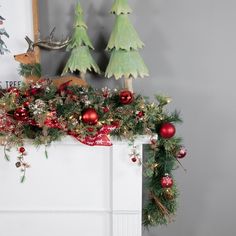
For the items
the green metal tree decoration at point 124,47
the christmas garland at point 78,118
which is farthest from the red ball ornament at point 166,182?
the green metal tree decoration at point 124,47

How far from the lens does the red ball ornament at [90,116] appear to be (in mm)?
1124

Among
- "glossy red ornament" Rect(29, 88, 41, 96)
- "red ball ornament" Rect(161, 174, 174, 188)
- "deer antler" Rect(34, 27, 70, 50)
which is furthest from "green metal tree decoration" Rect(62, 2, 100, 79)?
"red ball ornament" Rect(161, 174, 174, 188)

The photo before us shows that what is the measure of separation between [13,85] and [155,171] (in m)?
0.62

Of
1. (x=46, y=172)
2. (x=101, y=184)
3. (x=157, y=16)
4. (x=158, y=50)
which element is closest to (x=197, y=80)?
(x=158, y=50)

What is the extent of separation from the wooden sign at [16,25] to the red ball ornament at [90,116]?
14.5 inches

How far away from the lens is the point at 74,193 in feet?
4.20

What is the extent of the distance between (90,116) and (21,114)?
0.72ft

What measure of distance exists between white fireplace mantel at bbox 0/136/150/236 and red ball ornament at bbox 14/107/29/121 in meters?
0.14

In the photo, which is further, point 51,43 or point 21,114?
point 51,43

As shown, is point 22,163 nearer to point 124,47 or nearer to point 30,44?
point 30,44

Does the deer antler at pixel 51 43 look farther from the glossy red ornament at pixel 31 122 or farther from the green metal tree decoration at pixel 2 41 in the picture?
the glossy red ornament at pixel 31 122

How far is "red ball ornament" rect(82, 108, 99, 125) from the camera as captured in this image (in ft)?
3.69

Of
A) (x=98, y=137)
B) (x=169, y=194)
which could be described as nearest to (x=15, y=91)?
(x=98, y=137)

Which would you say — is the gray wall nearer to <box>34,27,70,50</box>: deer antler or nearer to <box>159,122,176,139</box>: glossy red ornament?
<box>34,27,70,50</box>: deer antler
